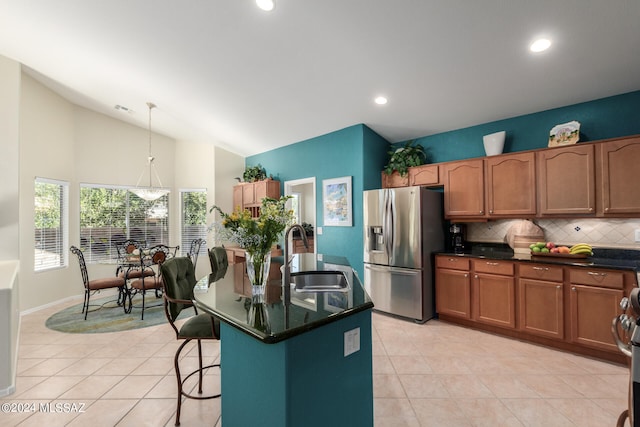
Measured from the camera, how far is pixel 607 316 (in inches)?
102

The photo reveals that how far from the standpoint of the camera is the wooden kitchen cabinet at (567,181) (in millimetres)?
2859

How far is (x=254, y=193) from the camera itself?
5.98 m

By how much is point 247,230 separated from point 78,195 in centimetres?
534

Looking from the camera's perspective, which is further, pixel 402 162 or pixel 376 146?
pixel 376 146

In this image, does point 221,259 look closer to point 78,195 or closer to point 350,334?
point 350,334

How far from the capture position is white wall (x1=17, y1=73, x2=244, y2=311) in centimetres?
431

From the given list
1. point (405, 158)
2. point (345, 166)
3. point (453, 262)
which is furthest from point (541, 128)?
point (345, 166)

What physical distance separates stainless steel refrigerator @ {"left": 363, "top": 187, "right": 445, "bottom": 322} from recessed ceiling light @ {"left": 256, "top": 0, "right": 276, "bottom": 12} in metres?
2.41

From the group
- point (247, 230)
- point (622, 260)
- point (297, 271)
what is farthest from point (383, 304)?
point (247, 230)

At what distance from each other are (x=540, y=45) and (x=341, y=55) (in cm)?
168

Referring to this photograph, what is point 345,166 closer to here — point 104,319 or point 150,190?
point 150,190

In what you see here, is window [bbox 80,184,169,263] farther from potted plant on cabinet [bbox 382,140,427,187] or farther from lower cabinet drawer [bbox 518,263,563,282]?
lower cabinet drawer [bbox 518,263,563,282]

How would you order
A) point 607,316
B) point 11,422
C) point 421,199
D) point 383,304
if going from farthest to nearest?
point 383,304 → point 421,199 → point 607,316 → point 11,422

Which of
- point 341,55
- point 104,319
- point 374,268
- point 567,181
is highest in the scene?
point 341,55
